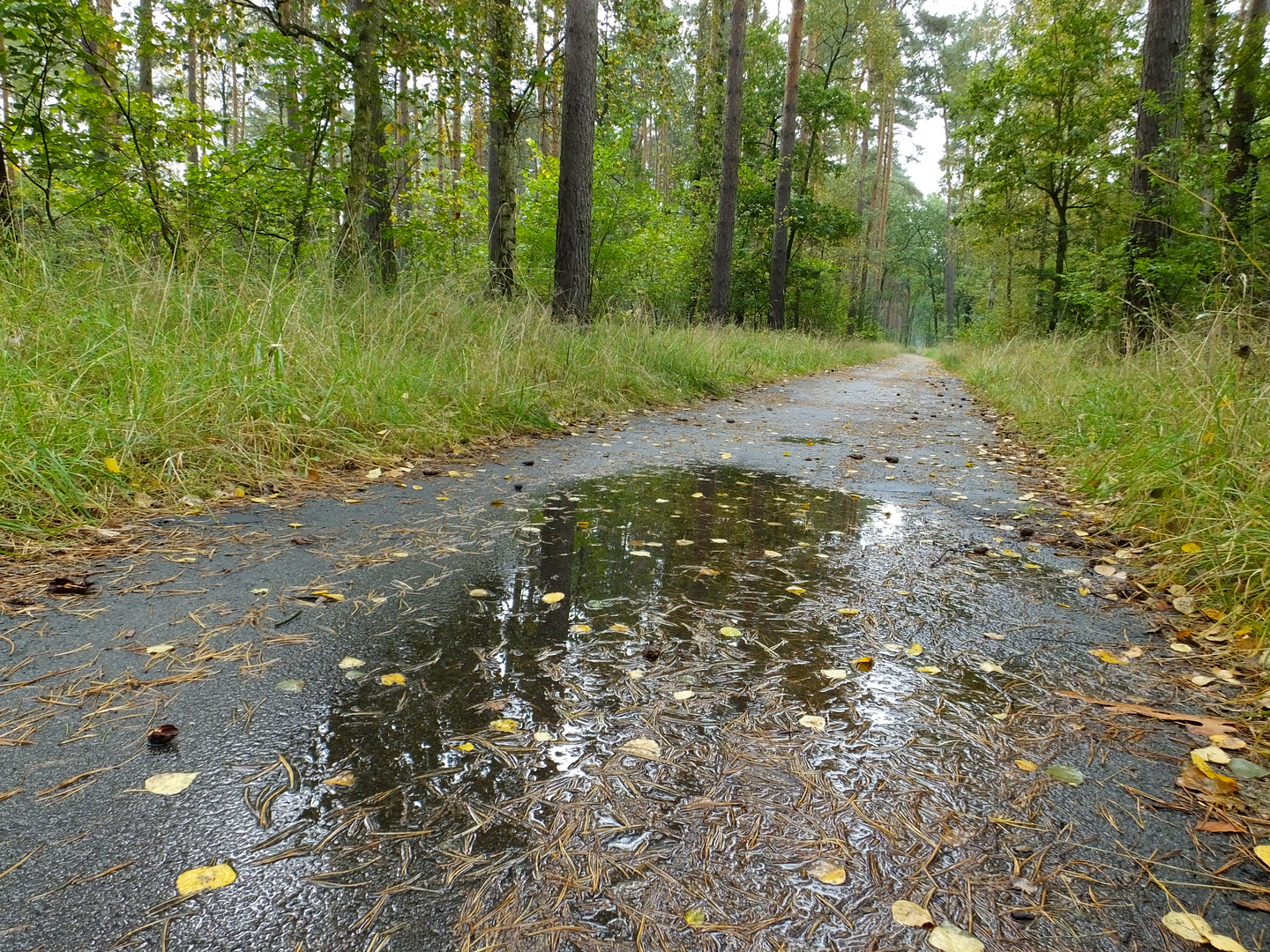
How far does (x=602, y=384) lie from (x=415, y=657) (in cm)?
541

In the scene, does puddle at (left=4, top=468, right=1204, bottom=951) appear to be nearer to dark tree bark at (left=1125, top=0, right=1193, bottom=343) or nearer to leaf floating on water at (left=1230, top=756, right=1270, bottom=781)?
leaf floating on water at (left=1230, top=756, right=1270, bottom=781)

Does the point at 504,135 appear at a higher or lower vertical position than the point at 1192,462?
higher

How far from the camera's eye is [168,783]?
1.33m

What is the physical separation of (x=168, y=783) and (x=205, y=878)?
320 millimetres

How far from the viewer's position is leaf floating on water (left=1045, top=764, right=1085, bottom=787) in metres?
1.47

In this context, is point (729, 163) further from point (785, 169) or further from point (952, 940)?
point (952, 940)

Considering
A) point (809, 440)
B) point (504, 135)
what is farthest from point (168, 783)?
point (504, 135)

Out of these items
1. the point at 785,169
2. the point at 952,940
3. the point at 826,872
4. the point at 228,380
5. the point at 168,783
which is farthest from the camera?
the point at 785,169

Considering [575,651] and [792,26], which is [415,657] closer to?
[575,651]

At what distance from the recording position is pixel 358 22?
6328 mm

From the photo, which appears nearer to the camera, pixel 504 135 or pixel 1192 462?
pixel 1192 462

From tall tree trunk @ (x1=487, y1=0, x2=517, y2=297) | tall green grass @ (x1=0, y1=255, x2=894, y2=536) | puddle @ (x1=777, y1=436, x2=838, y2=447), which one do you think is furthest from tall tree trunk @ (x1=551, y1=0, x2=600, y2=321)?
puddle @ (x1=777, y1=436, x2=838, y2=447)

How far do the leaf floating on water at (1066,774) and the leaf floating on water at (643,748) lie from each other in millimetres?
→ 889

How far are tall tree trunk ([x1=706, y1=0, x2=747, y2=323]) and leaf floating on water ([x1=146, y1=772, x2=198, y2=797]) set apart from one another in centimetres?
1369
